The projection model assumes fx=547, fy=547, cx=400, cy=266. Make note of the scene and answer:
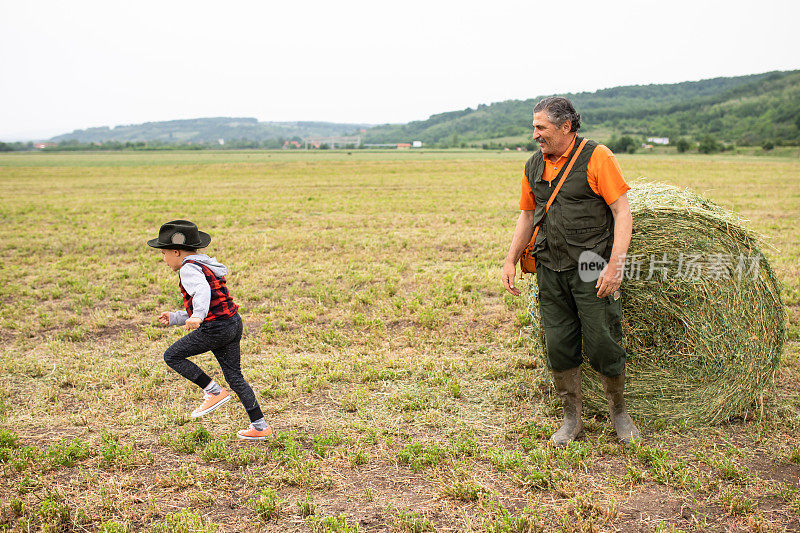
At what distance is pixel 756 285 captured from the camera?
15.4 feet

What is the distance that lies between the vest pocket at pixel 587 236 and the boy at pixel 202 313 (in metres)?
2.72

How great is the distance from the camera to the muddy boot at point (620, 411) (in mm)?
4398

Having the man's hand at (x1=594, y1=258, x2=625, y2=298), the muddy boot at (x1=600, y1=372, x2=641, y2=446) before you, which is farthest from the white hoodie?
the muddy boot at (x1=600, y1=372, x2=641, y2=446)

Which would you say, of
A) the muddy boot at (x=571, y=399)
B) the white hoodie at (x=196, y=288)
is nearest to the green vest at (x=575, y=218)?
the muddy boot at (x=571, y=399)

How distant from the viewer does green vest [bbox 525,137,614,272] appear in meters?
4.03

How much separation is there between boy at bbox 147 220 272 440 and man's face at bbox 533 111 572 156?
266 centimetres

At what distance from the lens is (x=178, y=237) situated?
429 centimetres

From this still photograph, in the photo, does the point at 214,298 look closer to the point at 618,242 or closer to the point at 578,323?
the point at 578,323

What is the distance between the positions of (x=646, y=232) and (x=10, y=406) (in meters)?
6.17

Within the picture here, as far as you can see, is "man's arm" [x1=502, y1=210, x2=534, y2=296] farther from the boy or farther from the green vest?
the boy

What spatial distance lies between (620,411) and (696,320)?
113cm

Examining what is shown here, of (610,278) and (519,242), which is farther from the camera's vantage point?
(519,242)

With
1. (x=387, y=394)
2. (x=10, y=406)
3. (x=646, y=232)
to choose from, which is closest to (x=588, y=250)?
(x=646, y=232)

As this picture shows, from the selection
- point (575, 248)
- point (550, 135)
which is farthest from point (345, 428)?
point (550, 135)
